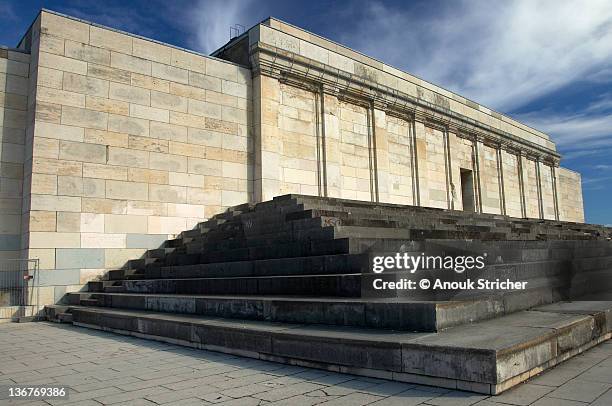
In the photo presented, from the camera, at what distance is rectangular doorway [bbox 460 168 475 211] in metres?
25.9

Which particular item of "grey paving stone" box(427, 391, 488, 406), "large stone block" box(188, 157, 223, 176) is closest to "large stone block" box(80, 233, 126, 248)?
"large stone block" box(188, 157, 223, 176)

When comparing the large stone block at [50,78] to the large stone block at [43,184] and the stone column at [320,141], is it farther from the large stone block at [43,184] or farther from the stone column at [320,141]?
the stone column at [320,141]

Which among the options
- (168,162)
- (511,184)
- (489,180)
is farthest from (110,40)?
(511,184)

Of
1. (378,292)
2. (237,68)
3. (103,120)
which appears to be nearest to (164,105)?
(103,120)

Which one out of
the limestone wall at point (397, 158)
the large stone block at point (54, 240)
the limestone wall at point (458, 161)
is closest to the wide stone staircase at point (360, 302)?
the large stone block at point (54, 240)

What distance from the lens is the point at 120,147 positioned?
1384 centimetres

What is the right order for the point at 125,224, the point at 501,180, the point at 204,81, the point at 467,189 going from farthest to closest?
the point at 501,180
the point at 467,189
the point at 204,81
the point at 125,224

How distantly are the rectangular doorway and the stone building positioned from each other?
13.3 ft

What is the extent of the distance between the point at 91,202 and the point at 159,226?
2.03 m

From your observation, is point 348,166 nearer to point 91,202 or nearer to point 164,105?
point 164,105

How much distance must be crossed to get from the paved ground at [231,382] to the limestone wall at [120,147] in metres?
5.97

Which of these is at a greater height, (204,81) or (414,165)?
(204,81)

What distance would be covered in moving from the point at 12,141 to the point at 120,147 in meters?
2.74

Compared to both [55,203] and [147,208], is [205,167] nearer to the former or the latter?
[147,208]
